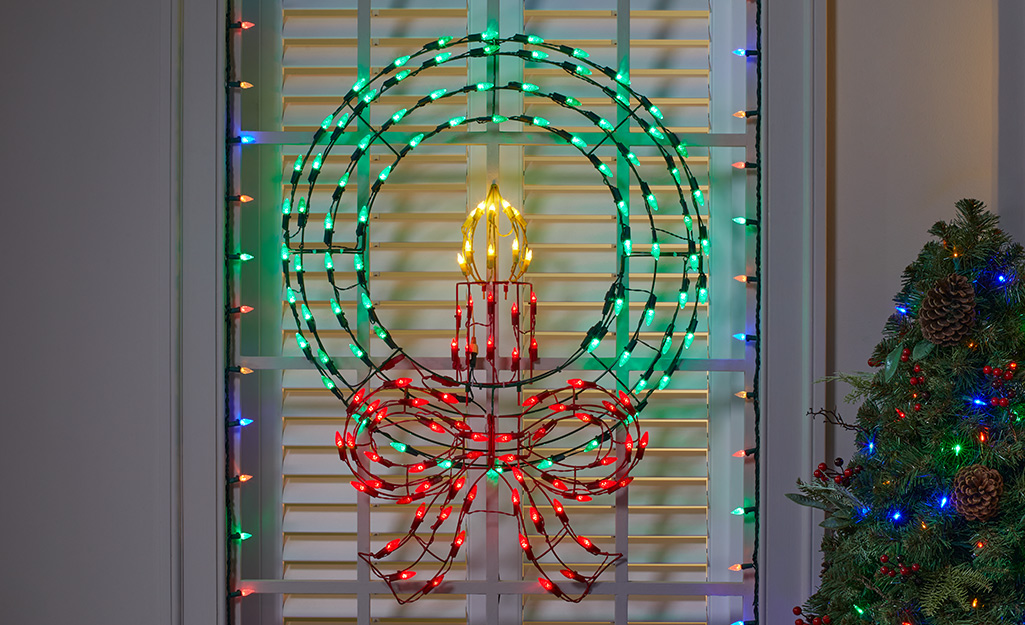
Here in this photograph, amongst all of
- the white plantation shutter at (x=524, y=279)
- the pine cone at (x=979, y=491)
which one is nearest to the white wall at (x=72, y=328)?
the white plantation shutter at (x=524, y=279)

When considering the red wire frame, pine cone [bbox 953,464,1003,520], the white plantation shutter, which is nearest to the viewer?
pine cone [bbox 953,464,1003,520]

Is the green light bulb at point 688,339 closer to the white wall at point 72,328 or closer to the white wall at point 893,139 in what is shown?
the white wall at point 893,139

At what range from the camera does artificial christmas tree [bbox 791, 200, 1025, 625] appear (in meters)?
1.21

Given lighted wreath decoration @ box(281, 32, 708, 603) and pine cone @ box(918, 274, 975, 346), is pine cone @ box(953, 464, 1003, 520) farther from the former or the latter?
lighted wreath decoration @ box(281, 32, 708, 603)

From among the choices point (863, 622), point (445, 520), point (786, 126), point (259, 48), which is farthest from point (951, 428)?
point (259, 48)

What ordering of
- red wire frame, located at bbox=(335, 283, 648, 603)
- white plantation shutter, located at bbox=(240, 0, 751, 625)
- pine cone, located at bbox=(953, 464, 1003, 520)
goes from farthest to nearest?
white plantation shutter, located at bbox=(240, 0, 751, 625), red wire frame, located at bbox=(335, 283, 648, 603), pine cone, located at bbox=(953, 464, 1003, 520)

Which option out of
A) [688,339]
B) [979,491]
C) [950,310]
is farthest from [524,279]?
[979,491]

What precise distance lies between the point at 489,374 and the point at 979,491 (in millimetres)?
1067

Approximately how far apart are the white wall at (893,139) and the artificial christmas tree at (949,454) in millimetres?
434

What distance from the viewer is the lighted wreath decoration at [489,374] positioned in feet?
5.82

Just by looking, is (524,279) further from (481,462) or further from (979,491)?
(979,491)

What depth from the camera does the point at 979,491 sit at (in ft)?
3.92

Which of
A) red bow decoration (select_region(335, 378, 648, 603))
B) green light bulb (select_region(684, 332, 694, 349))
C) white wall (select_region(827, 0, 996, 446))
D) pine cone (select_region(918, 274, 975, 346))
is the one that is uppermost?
white wall (select_region(827, 0, 996, 446))

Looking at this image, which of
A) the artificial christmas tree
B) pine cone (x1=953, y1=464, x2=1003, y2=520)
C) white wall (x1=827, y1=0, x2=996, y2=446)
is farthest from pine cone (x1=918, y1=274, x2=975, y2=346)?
white wall (x1=827, y1=0, x2=996, y2=446)
